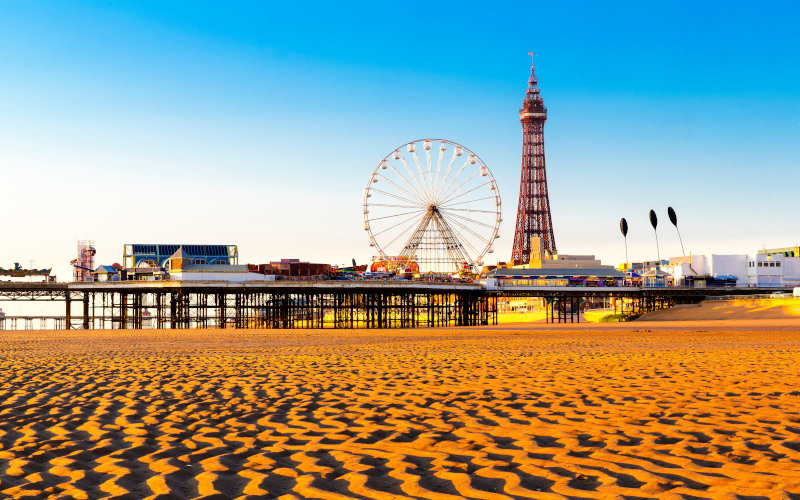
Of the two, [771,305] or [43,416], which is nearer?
[43,416]

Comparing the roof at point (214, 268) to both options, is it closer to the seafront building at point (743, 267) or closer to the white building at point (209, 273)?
the white building at point (209, 273)

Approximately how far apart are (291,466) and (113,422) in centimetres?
318

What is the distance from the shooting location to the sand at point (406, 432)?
5309 millimetres

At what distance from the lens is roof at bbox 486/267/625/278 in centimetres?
8856

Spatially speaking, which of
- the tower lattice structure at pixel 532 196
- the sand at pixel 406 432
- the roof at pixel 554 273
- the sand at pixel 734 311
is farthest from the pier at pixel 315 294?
the tower lattice structure at pixel 532 196

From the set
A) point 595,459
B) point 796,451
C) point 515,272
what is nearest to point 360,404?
point 595,459

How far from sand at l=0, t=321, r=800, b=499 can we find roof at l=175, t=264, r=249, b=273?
50686 millimetres

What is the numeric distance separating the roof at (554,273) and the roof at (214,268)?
32349mm

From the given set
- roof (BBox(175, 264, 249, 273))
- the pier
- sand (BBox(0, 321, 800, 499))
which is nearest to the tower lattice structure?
the pier

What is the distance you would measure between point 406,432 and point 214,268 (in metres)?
61.1

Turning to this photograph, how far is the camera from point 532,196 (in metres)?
133

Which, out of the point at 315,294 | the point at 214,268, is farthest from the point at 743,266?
the point at 214,268

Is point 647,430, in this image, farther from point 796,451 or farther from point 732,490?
point 732,490

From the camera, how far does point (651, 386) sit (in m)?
10.8
